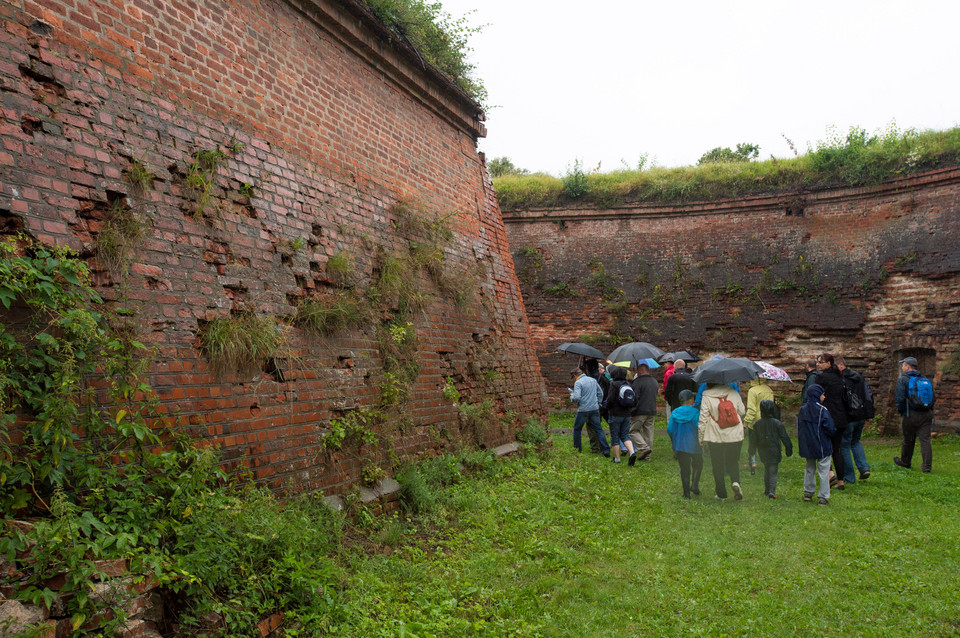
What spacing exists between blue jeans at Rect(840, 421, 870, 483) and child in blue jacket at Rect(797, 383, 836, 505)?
932mm

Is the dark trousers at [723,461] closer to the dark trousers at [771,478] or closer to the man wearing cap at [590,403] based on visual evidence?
the dark trousers at [771,478]

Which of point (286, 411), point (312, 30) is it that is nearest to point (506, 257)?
point (312, 30)

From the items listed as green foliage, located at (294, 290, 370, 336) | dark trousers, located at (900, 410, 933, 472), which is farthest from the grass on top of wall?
green foliage, located at (294, 290, 370, 336)

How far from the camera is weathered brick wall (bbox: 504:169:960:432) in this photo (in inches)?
529

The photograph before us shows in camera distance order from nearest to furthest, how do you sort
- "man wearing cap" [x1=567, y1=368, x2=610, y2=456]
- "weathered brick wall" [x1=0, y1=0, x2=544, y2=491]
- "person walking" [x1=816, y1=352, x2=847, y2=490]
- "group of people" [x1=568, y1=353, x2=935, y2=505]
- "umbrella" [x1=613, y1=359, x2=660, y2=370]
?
"weathered brick wall" [x1=0, y1=0, x2=544, y2=491]
"group of people" [x1=568, y1=353, x2=935, y2=505]
"person walking" [x1=816, y1=352, x2=847, y2=490]
"man wearing cap" [x1=567, y1=368, x2=610, y2=456]
"umbrella" [x1=613, y1=359, x2=660, y2=370]

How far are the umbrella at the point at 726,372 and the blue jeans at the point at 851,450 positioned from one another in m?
→ 1.91

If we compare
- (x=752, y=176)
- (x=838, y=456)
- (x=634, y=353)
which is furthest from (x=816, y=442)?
(x=752, y=176)

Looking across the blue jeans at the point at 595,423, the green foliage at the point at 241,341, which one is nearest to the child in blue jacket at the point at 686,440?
the blue jeans at the point at 595,423

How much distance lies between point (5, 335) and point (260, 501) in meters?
1.85

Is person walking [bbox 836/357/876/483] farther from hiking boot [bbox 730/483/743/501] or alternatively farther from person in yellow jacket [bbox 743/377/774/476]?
hiking boot [bbox 730/483/743/501]

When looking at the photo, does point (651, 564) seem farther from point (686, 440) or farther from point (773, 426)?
point (773, 426)

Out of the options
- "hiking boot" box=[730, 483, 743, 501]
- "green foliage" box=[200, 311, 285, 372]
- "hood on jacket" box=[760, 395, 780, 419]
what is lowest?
"hiking boot" box=[730, 483, 743, 501]

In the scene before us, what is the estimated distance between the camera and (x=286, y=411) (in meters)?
4.94

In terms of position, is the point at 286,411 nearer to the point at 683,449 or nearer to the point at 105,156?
the point at 105,156
